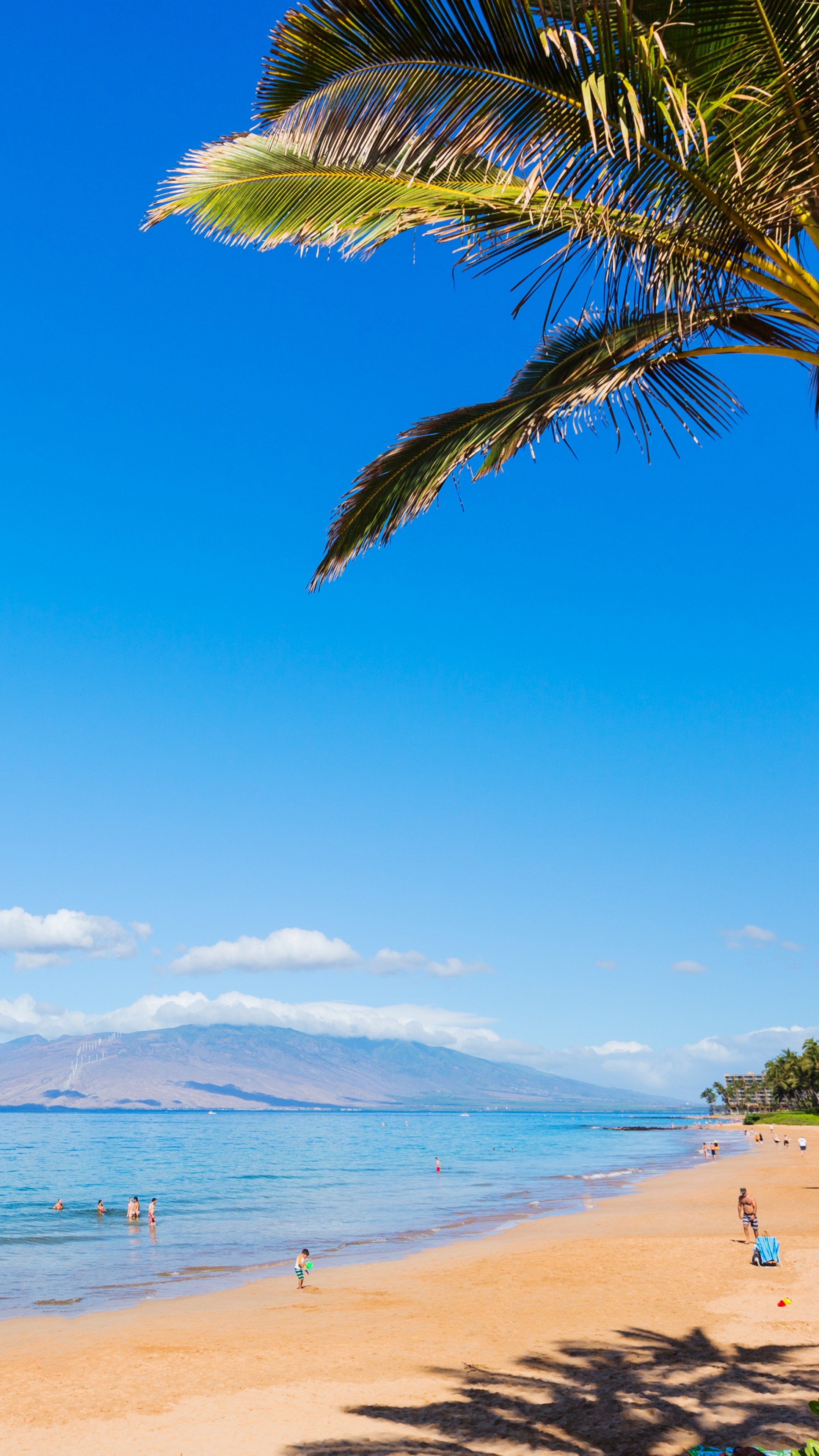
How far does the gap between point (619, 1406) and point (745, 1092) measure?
16023 centimetres

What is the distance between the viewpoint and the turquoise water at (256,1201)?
23391 millimetres

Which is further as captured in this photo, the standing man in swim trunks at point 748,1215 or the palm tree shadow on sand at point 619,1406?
the standing man in swim trunks at point 748,1215

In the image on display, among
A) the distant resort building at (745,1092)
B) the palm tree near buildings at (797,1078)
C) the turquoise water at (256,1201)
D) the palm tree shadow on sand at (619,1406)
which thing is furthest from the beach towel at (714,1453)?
the distant resort building at (745,1092)

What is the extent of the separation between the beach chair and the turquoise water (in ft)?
34.1

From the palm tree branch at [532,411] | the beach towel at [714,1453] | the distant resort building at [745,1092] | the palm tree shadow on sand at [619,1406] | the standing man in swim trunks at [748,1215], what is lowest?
the distant resort building at [745,1092]

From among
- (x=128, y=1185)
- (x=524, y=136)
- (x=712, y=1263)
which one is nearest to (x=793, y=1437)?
(x=524, y=136)

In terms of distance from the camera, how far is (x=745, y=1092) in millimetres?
151250

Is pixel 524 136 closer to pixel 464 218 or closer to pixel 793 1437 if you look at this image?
pixel 464 218

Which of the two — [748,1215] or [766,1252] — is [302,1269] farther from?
[748,1215]

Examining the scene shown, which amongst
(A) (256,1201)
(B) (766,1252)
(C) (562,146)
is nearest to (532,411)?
(C) (562,146)

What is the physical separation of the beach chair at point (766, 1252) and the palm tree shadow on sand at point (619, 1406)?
22.8ft

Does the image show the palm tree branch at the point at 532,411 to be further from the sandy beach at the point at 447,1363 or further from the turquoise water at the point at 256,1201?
the turquoise water at the point at 256,1201

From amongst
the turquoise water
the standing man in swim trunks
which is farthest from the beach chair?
the turquoise water

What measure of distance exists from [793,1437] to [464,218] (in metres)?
9.02
